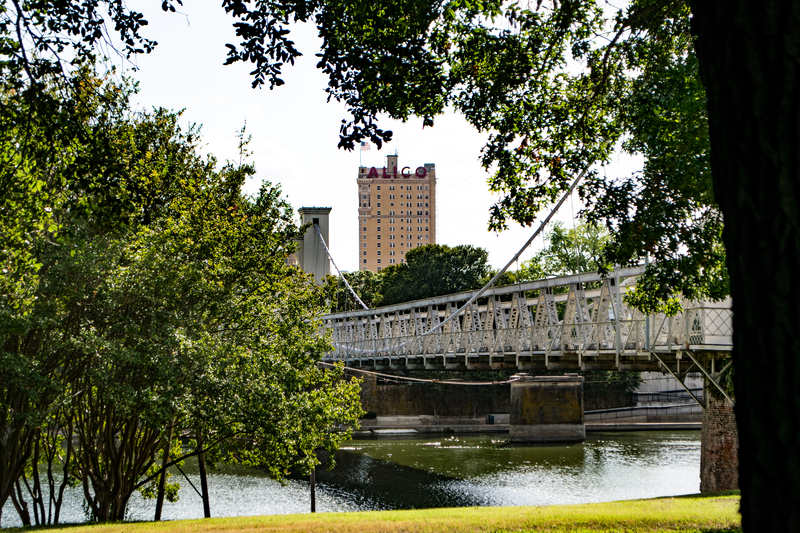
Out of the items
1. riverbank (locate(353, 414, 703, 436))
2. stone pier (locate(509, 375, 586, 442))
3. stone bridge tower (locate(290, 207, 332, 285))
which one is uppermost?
stone bridge tower (locate(290, 207, 332, 285))

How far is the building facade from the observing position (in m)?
135

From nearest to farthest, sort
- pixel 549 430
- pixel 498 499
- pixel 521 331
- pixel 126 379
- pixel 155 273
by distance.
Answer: pixel 155 273 < pixel 126 379 < pixel 498 499 < pixel 521 331 < pixel 549 430

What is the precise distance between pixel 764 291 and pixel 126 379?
1264 centimetres

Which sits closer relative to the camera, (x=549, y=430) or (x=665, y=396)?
(x=549, y=430)

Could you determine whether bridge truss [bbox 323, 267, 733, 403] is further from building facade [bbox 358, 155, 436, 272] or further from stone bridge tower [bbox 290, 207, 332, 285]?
building facade [bbox 358, 155, 436, 272]

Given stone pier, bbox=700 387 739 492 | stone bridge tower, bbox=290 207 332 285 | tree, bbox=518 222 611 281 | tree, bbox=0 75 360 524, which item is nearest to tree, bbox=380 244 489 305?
tree, bbox=518 222 611 281

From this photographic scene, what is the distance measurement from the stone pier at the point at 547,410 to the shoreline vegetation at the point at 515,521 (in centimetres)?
2336

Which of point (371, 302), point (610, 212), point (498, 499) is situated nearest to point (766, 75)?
point (610, 212)

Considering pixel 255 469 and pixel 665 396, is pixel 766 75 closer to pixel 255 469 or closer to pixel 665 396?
pixel 255 469

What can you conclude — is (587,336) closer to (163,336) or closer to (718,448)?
(718,448)

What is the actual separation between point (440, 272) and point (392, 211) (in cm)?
8078

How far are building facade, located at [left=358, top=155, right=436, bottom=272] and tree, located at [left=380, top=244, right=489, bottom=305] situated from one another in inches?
3056

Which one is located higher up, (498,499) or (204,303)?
(204,303)

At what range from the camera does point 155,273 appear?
40.3 feet
